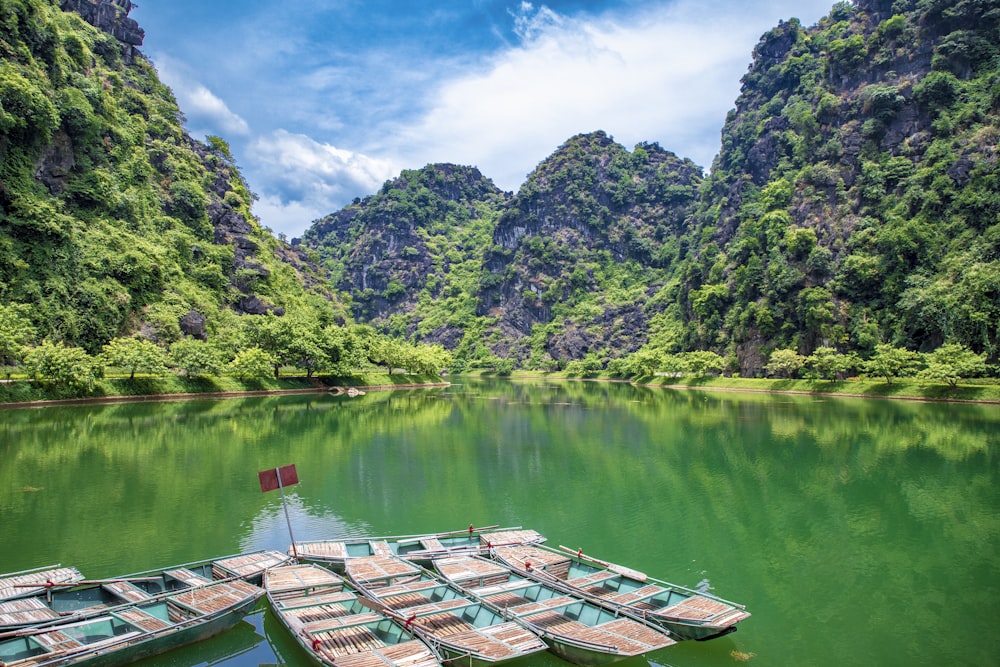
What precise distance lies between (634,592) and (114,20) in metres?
118

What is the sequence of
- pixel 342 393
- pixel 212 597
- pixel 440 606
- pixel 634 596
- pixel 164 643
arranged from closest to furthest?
pixel 164 643
pixel 440 606
pixel 212 597
pixel 634 596
pixel 342 393

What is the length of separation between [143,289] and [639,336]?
322 feet

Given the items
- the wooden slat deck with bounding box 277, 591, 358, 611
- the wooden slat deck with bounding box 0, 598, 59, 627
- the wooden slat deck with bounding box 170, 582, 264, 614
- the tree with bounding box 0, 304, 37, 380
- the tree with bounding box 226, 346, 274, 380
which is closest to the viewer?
the wooden slat deck with bounding box 0, 598, 59, 627

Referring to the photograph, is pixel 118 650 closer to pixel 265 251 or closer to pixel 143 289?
pixel 143 289

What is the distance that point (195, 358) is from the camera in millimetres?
54875

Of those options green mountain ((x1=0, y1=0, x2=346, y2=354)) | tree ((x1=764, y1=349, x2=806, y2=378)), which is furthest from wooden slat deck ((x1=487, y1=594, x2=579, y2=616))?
tree ((x1=764, y1=349, x2=806, y2=378))

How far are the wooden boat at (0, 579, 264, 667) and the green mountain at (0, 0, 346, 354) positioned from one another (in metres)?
50.8

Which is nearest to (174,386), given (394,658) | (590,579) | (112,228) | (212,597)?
(112,228)

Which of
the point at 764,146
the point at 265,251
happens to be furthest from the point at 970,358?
the point at 265,251

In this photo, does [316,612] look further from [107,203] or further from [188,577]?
[107,203]

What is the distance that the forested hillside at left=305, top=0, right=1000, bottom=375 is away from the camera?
66.7 m

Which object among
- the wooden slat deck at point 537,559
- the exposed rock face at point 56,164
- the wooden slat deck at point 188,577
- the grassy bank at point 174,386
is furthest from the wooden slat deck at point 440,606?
the exposed rock face at point 56,164

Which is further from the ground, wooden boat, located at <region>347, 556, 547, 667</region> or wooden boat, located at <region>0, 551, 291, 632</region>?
wooden boat, located at <region>0, 551, 291, 632</region>

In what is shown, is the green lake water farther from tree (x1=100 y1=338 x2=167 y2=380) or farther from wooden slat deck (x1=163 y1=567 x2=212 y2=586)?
tree (x1=100 y1=338 x2=167 y2=380)
